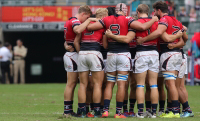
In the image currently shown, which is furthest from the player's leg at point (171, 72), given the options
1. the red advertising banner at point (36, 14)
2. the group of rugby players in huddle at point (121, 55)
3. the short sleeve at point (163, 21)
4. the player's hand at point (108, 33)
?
the red advertising banner at point (36, 14)

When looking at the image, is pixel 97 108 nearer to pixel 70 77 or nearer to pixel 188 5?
pixel 70 77

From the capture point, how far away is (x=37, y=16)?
25844 mm

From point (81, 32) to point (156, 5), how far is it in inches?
64.2

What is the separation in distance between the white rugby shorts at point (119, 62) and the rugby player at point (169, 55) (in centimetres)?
40

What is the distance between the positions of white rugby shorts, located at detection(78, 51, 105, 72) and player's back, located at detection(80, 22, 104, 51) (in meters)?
0.10

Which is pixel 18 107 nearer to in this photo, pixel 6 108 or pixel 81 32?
pixel 6 108

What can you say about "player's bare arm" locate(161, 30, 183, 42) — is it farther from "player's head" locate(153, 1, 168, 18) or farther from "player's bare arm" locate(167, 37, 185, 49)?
"player's head" locate(153, 1, 168, 18)

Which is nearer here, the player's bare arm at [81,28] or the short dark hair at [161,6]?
the player's bare arm at [81,28]

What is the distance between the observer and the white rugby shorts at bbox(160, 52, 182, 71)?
8.64m

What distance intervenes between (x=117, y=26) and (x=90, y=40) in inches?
23.3

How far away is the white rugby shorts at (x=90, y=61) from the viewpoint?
330 inches

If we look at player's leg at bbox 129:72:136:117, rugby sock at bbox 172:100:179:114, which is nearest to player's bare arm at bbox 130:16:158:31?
player's leg at bbox 129:72:136:117

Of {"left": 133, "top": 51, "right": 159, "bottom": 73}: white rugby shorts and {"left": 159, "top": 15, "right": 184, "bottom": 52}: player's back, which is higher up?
{"left": 159, "top": 15, "right": 184, "bottom": 52}: player's back

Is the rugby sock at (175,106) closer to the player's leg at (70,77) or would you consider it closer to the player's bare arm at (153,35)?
the player's bare arm at (153,35)
